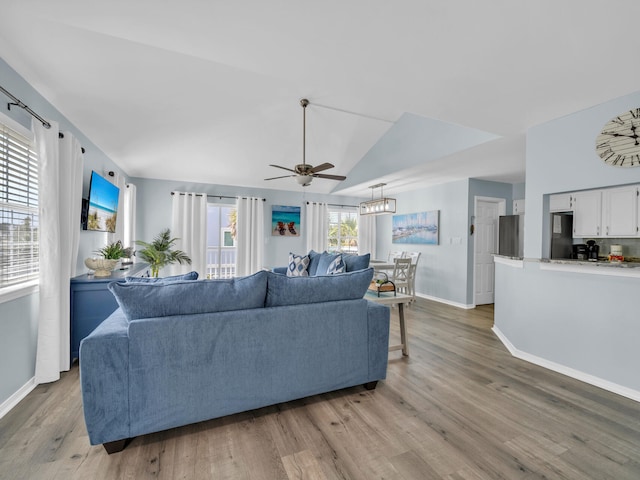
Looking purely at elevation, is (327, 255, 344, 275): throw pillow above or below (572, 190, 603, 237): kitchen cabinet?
below

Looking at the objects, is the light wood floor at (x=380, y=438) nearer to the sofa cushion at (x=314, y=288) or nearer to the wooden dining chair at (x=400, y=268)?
the sofa cushion at (x=314, y=288)

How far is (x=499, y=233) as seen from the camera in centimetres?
562

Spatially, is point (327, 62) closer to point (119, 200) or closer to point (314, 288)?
point (314, 288)

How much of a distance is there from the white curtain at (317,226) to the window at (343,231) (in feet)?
1.42

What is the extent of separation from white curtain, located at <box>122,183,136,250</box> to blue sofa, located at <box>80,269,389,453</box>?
3839mm

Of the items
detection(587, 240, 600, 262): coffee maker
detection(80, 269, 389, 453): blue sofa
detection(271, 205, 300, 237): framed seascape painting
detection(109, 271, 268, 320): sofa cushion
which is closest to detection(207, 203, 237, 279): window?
detection(271, 205, 300, 237): framed seascape painting

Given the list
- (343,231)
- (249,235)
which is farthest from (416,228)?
(249,235)

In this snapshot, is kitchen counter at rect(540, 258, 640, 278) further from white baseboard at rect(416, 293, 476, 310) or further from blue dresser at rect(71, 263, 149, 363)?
blue dresser at rect(71, 263, 149, 363)

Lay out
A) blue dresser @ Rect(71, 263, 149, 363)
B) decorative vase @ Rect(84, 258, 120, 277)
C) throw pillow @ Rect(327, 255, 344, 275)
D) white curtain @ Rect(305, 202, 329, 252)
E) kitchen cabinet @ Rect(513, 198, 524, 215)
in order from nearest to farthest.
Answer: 1. blue dresser @ Rect(71, 263, 149, 363)
2. decorative vase @ Rect(84, 258, 120, 277)
3. throw pillow @ Rect(327, 255, 344, 275)
4. kitchen cabinet @ Rect(513, 198, 524, 215)
5. white curtain @ Rect(305, 202, 329, 252)

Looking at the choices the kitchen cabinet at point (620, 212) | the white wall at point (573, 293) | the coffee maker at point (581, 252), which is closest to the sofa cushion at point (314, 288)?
the white wall at point (573, 293)

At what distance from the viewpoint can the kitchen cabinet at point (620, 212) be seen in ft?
9.59

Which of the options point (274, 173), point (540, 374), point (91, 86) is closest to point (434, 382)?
point (540, 374)

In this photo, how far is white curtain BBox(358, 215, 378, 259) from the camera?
26.4 ft

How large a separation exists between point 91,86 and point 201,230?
3.74 meters
